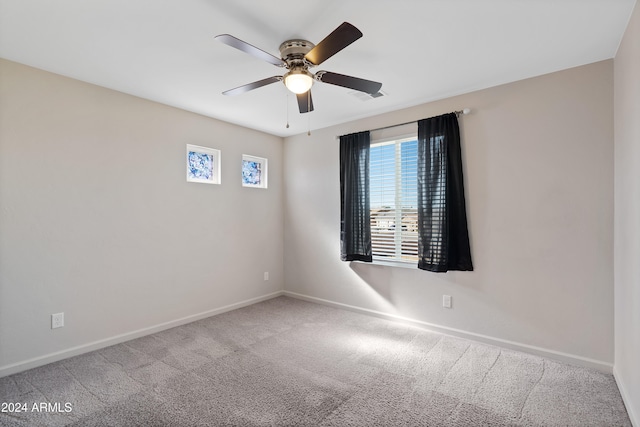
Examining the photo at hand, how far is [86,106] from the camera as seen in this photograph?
2938 mm

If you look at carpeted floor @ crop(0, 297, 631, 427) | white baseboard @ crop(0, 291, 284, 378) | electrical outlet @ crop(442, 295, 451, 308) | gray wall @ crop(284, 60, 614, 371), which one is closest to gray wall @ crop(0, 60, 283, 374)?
white baseboard @ crop(0, 291, 284, 378)

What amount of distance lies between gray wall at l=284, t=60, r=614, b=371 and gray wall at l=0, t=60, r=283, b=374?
238cm

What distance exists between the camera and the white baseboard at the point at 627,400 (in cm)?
187

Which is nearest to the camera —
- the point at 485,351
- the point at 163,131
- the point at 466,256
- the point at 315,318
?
the point at 485,351

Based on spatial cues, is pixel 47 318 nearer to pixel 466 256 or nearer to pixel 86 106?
pixel 86 106

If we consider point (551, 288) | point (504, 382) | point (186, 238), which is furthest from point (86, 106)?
point (551, 288)

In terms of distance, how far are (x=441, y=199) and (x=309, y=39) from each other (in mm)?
2043

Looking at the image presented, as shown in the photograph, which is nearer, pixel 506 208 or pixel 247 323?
pixel 506 208

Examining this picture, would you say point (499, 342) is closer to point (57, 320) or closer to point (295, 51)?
point (295, 51)

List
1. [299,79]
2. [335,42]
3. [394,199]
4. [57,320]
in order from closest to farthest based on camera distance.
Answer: [335,42]
[299,79]
[57,320]
[394,199]

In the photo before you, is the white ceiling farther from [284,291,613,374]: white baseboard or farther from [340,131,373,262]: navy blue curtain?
[284,291,613,374]: white baseboard

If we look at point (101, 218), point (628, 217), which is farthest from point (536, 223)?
point (101, 218)

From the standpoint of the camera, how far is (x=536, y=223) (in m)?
2.84

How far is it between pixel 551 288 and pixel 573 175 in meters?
1.01
